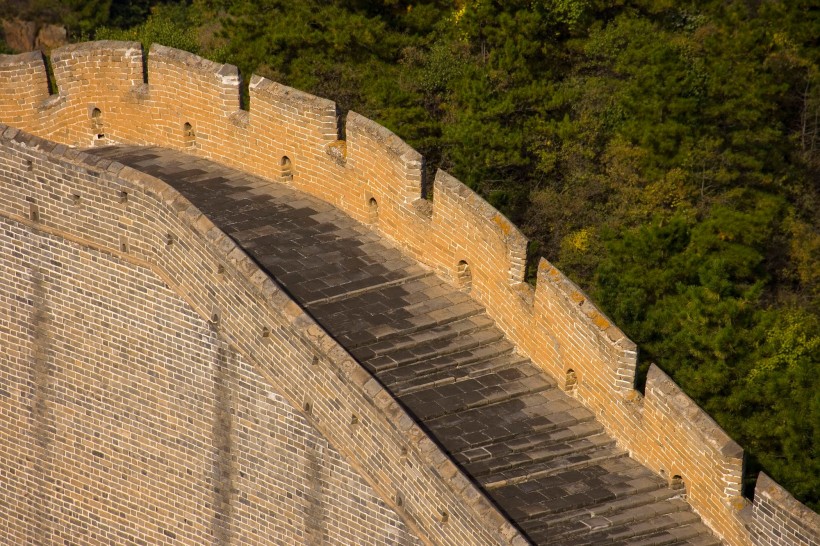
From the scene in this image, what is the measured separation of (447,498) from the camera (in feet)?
42.9

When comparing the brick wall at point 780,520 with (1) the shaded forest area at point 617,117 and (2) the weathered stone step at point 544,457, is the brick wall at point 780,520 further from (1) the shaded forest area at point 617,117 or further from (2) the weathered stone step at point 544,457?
(1) the shaded forest area at point 617,117

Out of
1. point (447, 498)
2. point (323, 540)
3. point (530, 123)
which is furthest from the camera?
point (530, 123)

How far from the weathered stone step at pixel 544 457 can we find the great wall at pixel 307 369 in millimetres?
25

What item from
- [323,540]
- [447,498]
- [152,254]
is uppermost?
[152,254]

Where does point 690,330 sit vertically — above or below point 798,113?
below

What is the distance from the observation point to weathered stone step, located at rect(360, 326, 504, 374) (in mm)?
14930

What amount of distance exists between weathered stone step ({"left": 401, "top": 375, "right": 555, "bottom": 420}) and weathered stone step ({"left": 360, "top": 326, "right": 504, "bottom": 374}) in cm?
44

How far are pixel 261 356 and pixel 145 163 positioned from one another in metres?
4.52

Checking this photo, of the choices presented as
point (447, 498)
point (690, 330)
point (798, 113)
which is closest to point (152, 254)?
point (447, 498)

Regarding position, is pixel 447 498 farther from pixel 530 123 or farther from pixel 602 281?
pixel 530 123

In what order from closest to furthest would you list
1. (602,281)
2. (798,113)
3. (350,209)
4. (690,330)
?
(350,209)
(690,330)
(602,281)
(798,113)

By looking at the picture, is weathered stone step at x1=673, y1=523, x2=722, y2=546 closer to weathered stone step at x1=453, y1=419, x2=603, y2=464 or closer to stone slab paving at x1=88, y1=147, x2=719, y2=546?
stone slab paving at x1=88, y1=147, x2=719, y2=546

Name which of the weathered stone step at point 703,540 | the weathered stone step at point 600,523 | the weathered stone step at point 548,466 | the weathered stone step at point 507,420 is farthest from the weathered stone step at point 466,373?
the weathered stone step at point 703,540

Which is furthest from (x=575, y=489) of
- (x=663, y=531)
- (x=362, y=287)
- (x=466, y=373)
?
(x=362, y=287)
